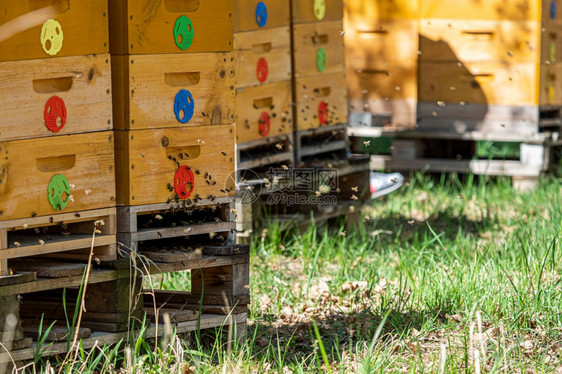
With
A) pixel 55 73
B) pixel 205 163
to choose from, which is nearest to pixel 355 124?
pixel 205 163

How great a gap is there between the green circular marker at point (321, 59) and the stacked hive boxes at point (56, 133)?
9.09 feet

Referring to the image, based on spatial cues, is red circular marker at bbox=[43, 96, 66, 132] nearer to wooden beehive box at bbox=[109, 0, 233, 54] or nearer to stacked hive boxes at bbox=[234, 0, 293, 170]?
wooden beehive box at bbox=[109, 0, 233, 54]

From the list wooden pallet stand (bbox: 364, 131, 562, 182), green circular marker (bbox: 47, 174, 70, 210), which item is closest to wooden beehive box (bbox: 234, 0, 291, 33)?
green circular marker (bbox: 47, 174, 70, 210)

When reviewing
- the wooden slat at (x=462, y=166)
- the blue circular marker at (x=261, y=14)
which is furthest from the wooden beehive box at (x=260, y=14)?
the wooden slat at (x=462, y=166)

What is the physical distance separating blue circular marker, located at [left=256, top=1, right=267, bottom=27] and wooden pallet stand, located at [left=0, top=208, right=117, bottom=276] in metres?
2.33

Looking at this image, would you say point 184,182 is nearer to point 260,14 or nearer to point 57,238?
point 57,238

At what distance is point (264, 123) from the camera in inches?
239

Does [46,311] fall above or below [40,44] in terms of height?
below

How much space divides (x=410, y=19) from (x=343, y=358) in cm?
483

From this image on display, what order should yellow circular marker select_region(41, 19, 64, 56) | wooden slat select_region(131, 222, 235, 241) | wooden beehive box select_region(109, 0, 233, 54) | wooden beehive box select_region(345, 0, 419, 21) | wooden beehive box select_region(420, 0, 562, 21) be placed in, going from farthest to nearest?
wooden beehive box select_region(345, 0, 419, 21) < wooden beehive box select_region(420, 0, 562, 21) < wooden slat select_region(131, 222, 235, 241) < wooden beehive box select_region(109, 0, 233, 54) < yellow circular marker select_region(41, 19, 64, 56)

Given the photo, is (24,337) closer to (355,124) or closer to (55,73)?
(55,73)

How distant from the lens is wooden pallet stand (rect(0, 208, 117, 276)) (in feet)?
12.3

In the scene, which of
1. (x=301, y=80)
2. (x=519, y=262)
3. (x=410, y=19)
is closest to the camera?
(x=519, y=262)

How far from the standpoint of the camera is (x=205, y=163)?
14.2 feet
